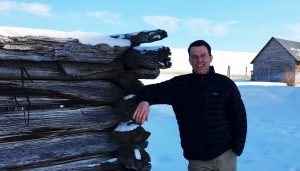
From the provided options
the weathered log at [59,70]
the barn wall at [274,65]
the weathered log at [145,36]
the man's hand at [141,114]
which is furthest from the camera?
the barn wall at [274,65]

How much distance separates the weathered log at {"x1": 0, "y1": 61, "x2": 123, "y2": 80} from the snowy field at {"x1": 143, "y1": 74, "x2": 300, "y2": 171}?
340 cm

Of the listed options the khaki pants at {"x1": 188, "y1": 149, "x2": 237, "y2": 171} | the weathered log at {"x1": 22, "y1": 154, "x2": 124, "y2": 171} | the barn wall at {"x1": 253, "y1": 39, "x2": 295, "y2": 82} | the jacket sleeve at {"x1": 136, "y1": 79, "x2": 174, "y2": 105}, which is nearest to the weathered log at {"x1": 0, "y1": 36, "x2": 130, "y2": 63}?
the jacket sleeve at {"x1": 136, "y1": 79, "x2": 174, "y2": 105}

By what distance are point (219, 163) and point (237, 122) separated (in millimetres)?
372

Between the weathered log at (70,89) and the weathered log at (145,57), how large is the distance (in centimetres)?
26

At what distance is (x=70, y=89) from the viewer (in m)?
3.34

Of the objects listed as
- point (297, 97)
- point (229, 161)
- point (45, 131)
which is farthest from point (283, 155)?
point (297, 97)

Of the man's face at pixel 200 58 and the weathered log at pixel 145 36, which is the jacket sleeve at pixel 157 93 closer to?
the man's face at pixel 200 58

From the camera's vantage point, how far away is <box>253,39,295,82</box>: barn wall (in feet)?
120

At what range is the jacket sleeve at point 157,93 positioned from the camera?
343 centimetres

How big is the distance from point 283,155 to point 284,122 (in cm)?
460

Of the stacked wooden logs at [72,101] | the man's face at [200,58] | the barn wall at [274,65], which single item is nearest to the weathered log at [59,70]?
the stacked wooden logs at [72,101]

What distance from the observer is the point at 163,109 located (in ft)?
43.1

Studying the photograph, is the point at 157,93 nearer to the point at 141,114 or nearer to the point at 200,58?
the point at 141,114

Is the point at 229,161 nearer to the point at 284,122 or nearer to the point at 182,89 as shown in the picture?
the point at 182,89
